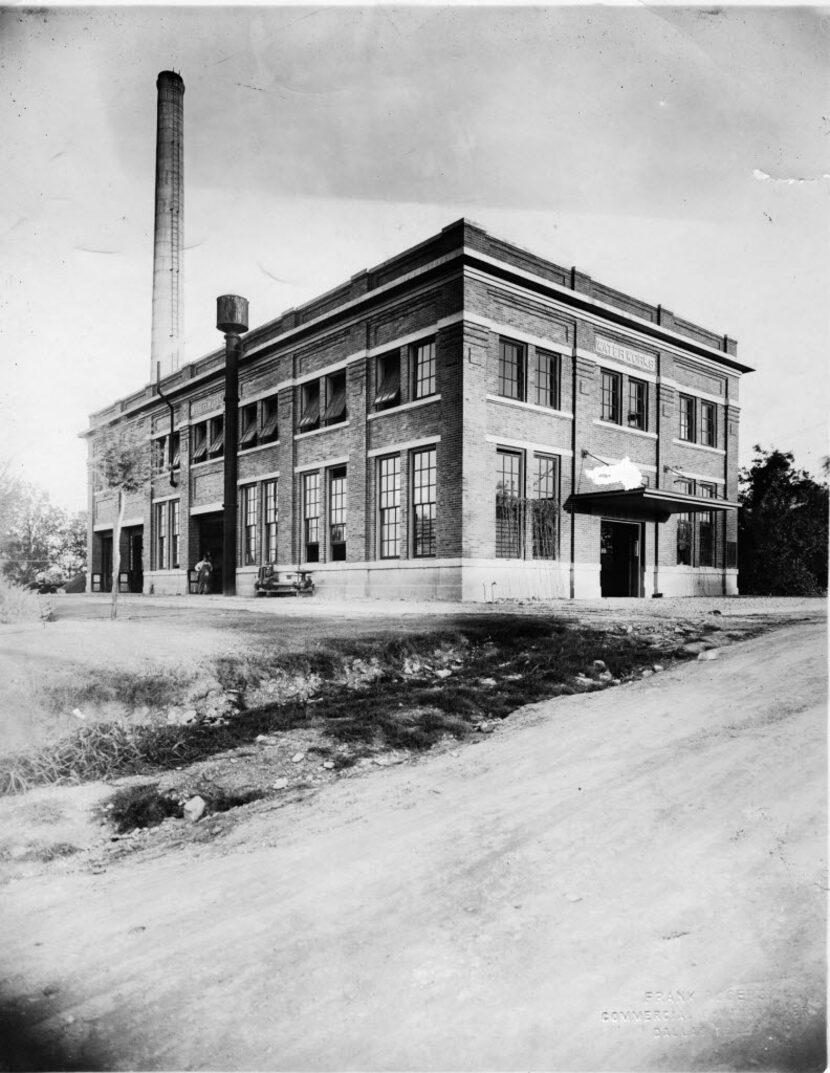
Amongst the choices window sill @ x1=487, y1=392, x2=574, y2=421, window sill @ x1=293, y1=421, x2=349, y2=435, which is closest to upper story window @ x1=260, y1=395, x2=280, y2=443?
window sill @ x1=293, y1=421, x2=349, y2=435

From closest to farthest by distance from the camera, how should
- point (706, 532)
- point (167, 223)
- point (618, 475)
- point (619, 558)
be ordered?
point (167, 223) < point (706, 532) < point (618, 475) < point (619, 558)

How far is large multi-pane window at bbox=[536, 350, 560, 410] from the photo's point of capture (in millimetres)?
3633

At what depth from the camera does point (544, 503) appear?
3.47 metres

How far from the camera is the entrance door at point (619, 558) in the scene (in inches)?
154

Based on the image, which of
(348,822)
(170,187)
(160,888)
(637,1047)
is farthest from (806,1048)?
(170,187)

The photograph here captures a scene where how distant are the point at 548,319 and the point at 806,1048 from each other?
3466 millimetres

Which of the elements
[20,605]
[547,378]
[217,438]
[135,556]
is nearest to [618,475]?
[547,378]

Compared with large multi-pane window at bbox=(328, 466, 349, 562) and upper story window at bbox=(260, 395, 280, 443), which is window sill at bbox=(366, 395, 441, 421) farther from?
upper story window at bbox=(260, 395, 280, 443)

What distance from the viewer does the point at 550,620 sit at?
3480 millimetres

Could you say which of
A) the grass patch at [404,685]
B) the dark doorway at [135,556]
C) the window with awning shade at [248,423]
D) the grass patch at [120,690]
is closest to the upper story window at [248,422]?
the window with awning shade at [248,423]

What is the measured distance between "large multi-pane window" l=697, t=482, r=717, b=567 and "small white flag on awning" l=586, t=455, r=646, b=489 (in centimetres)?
38

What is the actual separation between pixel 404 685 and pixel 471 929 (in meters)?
1.17

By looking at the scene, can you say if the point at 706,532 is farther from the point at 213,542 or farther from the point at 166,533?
the point at 166,533

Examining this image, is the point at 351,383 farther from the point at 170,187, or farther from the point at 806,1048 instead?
the point at 806,1048
